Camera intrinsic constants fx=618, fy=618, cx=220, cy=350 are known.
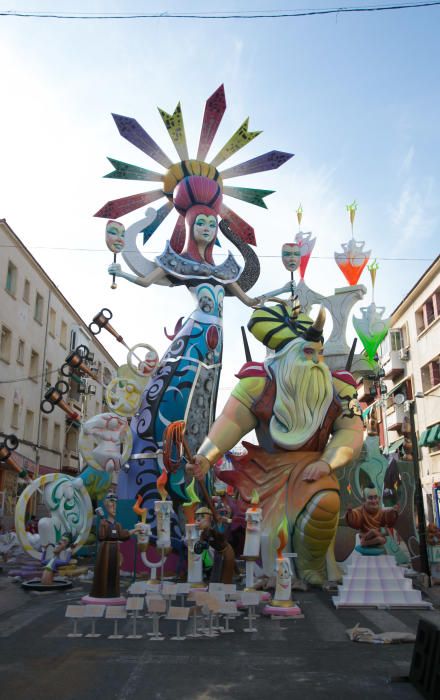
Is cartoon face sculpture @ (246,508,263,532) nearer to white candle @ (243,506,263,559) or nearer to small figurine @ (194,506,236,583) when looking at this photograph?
white candle @ (243,506,263,559)

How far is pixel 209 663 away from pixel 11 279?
19.0 meters

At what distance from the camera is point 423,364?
2736cm

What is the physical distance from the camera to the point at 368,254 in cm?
1628

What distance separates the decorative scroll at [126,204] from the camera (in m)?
13.5

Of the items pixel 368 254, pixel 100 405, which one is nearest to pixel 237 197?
pixel 368 254

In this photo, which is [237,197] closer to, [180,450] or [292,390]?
[292,390]

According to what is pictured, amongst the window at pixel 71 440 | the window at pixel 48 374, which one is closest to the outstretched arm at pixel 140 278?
the window at pixel 48 374

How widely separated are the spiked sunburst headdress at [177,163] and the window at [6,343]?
9.43 metres

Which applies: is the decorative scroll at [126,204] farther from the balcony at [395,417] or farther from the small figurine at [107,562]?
the balcony at [395,417]

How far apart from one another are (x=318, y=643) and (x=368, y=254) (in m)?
11.8

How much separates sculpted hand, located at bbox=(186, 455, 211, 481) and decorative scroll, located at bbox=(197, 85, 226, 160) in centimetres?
702

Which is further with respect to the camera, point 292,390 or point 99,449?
point 99,449

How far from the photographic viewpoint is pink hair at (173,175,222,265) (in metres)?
13.1

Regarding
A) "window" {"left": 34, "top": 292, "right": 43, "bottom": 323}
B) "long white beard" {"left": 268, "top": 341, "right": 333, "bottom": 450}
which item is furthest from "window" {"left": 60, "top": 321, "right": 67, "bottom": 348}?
"long white beard" {"left": 268, "top": 341, "right": 333, "bottom": 450}
